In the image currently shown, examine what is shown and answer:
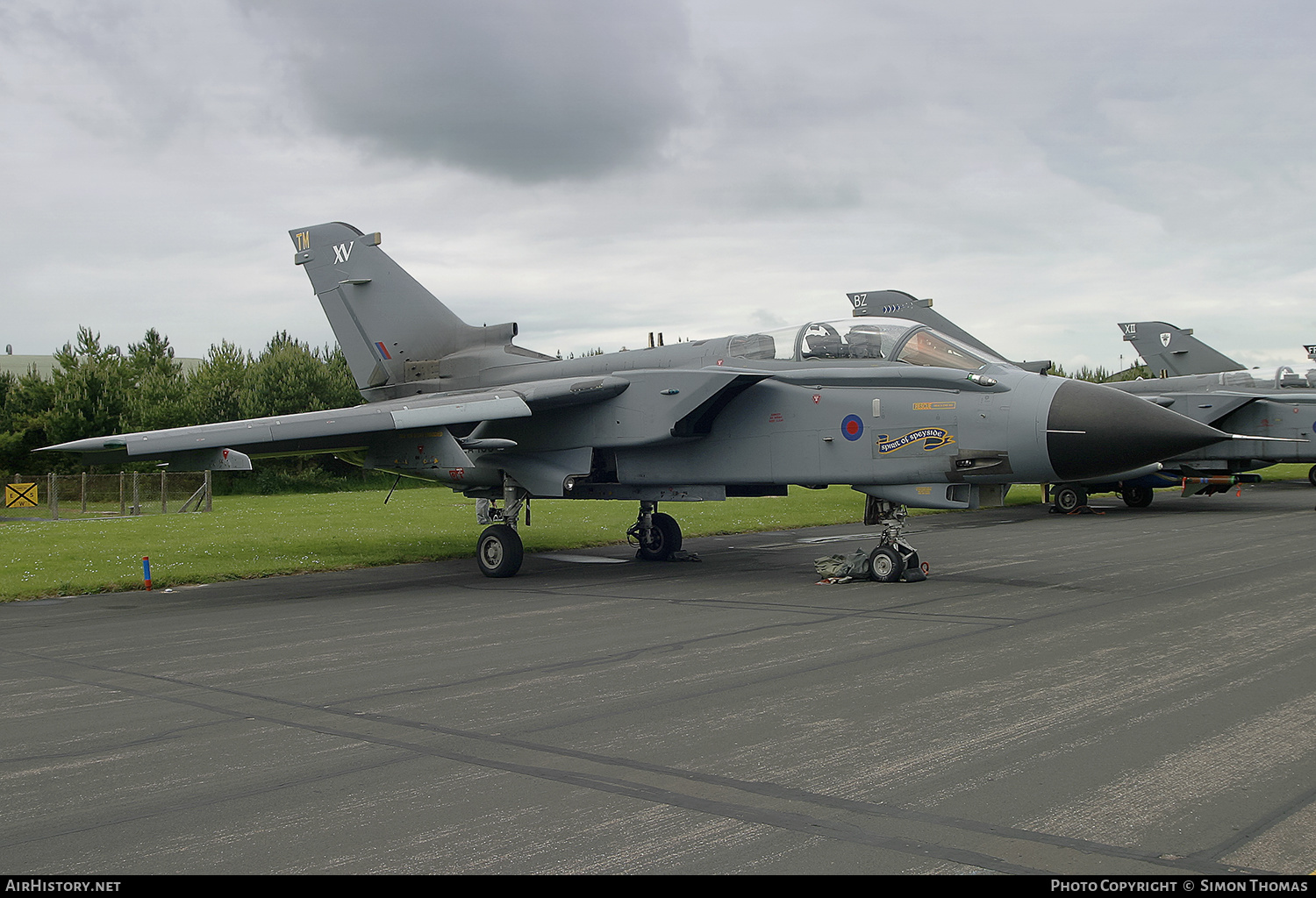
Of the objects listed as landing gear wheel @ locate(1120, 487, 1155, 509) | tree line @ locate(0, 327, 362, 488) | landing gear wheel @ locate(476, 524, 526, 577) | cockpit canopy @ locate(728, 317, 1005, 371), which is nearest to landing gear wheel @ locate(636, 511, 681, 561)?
landing gear wheel @ locate(476, 524, 526, 577)

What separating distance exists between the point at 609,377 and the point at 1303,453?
2014cm

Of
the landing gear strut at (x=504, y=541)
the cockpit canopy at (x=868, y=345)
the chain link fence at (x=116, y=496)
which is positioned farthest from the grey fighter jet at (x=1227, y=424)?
the chain link fence at (x=116, y=496)

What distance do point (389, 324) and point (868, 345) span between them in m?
8.40

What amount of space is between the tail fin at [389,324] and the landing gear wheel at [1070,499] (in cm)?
1505

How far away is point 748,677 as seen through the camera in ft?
22.2

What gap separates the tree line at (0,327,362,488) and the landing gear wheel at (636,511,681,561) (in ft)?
104

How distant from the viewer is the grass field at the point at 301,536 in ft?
46.1

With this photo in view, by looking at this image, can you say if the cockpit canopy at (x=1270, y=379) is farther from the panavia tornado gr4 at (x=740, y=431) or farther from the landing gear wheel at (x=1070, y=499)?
the panavia tornado gr4 at (x=740, y=431)

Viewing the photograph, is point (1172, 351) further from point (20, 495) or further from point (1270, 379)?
→ point (20, 495)

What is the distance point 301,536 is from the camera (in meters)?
19.0

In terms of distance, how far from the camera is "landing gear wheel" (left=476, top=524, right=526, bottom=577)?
1363cm

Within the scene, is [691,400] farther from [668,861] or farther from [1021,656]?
[668,861]

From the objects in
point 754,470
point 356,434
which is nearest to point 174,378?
point 356,434

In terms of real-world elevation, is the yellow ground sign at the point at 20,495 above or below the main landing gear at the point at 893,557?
above
